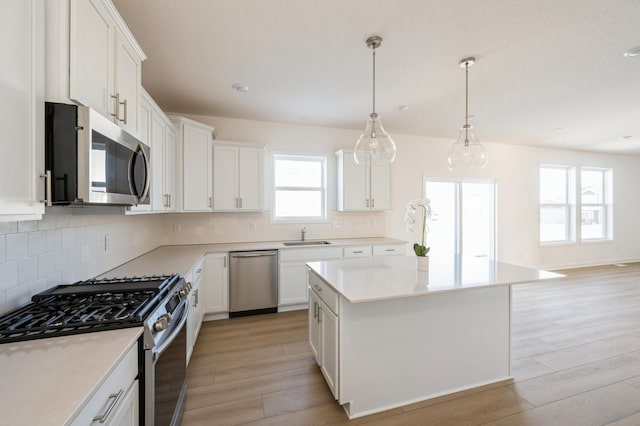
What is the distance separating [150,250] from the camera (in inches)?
127

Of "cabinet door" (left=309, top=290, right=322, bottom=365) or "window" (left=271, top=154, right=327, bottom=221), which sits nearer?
"cabinet door" (left=309, top=290, right=322, bottom=365)

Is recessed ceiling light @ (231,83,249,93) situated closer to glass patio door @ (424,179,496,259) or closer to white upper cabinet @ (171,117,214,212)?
white upper cabinet @ (171,117,214,212)

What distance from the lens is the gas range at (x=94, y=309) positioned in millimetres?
1077

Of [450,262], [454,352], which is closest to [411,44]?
[450,262]

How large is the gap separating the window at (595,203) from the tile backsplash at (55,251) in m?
9.02

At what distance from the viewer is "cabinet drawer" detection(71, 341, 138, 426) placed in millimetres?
766

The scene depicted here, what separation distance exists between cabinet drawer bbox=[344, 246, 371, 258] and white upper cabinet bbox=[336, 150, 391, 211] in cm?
68

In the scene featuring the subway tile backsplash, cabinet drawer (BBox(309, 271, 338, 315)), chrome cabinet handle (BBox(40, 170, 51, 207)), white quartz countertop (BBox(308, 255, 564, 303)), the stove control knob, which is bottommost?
cabinet drawer (BBox(309, 271, 338, 315))

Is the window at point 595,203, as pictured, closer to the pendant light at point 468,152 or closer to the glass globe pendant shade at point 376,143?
the pendant light at point 468,152

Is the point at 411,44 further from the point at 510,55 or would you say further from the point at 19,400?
the point at 19,400

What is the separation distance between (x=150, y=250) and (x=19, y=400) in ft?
9.30

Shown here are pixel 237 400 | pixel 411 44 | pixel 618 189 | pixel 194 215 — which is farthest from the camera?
pixel 618 189

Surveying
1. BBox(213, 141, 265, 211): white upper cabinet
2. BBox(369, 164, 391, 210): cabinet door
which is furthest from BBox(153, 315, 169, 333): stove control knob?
BBox(369, 164, 391, 210): cabinet door

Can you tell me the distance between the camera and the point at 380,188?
169 inches
